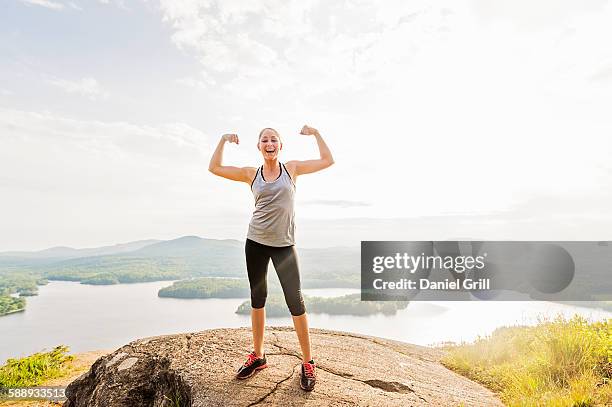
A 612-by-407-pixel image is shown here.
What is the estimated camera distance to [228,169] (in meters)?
4.52

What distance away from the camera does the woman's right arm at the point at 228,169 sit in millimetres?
4477

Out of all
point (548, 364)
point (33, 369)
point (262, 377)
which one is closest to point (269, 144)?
point (262, 377)

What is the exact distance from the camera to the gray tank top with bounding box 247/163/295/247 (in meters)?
4.20

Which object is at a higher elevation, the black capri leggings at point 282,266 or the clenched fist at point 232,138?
the clenched fist at point 232,138

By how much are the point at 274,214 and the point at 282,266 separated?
51cm

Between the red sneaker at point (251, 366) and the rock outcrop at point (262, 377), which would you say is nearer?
the rock outcrop at point (262, 377)

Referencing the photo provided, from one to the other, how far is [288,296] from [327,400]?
1.05 meters

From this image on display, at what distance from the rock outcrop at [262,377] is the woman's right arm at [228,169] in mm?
2085

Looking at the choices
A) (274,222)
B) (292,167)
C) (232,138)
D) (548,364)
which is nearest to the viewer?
(274,222)

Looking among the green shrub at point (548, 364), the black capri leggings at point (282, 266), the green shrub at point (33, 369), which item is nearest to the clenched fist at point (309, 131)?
the black capri leggings at point (282, 266)

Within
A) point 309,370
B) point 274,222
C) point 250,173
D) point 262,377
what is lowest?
point 262,377

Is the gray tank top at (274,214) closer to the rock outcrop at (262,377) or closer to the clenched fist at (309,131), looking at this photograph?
the clenched fist at (309,131)

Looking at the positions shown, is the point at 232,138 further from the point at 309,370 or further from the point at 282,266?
the point at 309,370

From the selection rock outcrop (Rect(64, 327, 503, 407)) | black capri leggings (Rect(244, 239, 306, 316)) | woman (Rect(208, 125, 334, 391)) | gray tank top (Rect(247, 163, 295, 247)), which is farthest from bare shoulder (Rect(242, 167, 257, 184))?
rock outcrop (Rect(64, 327, 503, 407))
